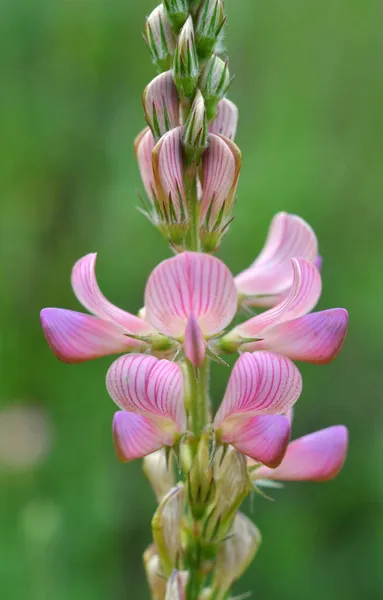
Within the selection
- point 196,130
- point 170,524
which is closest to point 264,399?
point 170,524

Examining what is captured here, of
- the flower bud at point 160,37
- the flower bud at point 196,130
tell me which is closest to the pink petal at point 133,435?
the flower bud at point 196,130

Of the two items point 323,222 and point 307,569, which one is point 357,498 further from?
point 323,222

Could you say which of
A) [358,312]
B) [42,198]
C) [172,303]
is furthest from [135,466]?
[172,303]

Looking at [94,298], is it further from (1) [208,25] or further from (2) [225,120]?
(1) [208,25]

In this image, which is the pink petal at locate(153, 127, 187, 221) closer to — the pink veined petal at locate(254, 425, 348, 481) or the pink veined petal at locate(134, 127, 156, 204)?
the pink veined petal at locate(134, 127, 156, 204)

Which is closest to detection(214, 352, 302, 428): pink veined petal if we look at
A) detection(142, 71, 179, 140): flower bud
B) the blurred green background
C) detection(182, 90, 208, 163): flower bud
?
detection(182, 90, 208, 163): flower bud

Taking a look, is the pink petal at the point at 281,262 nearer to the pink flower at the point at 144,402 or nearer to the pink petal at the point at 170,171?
the pink petal at the point at 170,171
